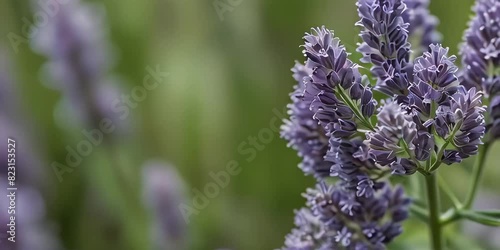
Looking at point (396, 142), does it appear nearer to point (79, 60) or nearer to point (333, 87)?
point (333, 87)

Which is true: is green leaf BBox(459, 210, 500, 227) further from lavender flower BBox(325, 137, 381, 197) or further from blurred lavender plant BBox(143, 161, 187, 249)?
blurred lavender plant BBox(143, 161, 187, 249)

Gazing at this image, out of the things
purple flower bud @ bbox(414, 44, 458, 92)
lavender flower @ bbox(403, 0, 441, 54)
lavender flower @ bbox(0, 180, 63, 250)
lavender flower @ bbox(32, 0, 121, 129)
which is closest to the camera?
purple flower bud @ bbox(414, 44, 458, 92)

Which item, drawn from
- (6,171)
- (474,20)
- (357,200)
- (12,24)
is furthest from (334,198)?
(12,24)

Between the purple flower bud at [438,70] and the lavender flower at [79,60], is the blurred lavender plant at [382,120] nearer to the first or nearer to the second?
the purple flower bud at [438,70]

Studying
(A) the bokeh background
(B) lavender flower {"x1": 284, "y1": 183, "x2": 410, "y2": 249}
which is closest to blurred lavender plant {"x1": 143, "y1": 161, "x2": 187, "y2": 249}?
(A) the bokeh background

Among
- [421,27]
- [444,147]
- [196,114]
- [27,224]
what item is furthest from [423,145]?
[196,114]

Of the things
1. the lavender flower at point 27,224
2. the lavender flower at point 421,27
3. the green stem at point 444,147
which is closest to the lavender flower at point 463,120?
the green stem at point 444,147
